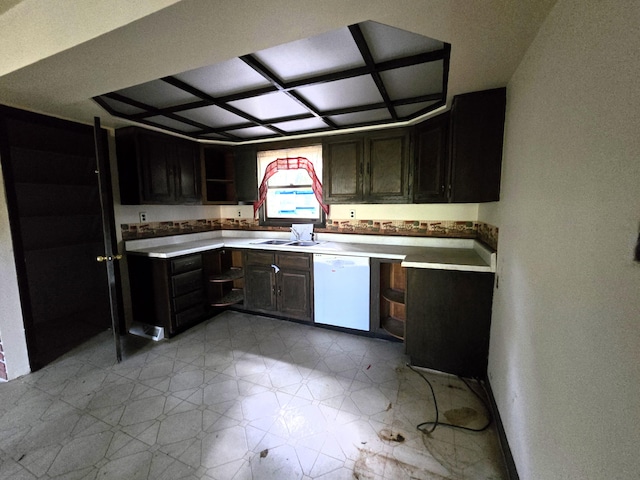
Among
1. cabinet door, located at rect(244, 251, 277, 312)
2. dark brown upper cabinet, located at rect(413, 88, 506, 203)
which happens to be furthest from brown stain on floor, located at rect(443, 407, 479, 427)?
cabinet door, located at rect(244, 251, 277, 312)

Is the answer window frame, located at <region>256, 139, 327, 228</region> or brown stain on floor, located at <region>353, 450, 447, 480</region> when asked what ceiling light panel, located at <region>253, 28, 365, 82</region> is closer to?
window frame, located at <region>256, 139, 327, 228</region>

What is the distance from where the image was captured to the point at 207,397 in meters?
1.95

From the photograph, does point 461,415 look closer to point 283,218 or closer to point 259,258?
point 259,258

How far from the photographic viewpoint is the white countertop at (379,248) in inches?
84.4

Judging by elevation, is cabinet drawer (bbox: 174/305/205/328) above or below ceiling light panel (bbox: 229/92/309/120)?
below

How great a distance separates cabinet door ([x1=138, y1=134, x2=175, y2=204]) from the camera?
281cm

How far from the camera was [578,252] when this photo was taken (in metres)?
0.82

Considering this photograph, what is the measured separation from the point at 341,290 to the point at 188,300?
5.64 ft

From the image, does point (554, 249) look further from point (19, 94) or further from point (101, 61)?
point (19, 94)

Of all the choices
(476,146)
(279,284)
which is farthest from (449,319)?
(279,284)

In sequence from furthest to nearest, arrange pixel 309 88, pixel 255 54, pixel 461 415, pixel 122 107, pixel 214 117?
pixel 214 117
pixel 122 107
pixel 309 88
pixel 461 415
pixel 255 54

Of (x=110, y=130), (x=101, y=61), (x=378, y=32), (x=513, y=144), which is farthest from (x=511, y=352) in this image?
(x=110, y=130)

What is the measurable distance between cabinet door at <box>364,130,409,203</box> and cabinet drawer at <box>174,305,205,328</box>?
7.64 ft

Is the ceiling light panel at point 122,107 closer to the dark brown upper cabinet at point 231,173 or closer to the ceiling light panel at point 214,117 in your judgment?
the ceiling light panel at point 214,117
